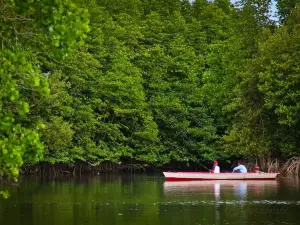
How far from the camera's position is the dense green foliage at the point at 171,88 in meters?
50.0

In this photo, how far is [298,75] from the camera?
4762 centimetres

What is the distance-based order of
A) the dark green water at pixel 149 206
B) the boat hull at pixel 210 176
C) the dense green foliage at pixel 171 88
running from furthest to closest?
the dense green foliage at pixel 171 88
the boat hull at pixel 210 176
the dark green water at pixel 149 206

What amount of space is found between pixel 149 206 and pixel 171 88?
37607mm

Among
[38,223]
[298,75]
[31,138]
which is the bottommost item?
[38,223]

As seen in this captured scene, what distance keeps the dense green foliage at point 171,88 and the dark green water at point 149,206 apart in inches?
415

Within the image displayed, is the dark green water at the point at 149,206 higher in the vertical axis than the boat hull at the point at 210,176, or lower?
lower

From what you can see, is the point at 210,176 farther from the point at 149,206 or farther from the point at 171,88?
the point at 149,206

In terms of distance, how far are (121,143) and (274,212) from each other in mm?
35658

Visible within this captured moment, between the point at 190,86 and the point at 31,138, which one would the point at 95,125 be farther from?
the point at 31,138

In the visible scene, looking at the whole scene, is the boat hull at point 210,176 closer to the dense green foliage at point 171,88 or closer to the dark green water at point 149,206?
the dense green foliage at point 171,88

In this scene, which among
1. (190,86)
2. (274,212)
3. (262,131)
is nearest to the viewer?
(274,212)

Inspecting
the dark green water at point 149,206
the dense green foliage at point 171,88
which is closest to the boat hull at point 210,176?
the dense green foliage at point 171,88

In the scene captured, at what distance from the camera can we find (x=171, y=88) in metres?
65.4

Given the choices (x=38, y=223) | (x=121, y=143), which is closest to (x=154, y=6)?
(x=121, y=143)
